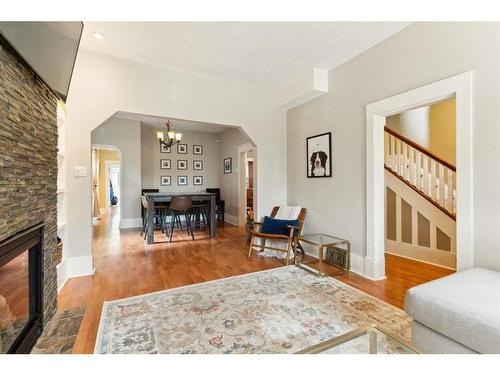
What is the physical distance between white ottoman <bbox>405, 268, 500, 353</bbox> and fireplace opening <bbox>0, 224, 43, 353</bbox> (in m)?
2.19

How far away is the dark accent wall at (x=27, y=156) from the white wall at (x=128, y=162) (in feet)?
13.1

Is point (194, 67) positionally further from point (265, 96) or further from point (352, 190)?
point (352, 190)

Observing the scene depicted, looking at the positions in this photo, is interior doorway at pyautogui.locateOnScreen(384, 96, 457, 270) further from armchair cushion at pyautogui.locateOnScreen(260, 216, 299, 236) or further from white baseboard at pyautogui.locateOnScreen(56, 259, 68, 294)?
white baseboard at pyautogui.locateOnScreen(56, 259, 68, 294)

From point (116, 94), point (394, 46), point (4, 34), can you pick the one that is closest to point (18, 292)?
point (4, 34)

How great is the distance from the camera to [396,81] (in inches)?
95.2

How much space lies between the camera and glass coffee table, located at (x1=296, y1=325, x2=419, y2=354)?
→ 3.33 feet

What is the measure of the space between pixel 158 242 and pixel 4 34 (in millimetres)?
3730

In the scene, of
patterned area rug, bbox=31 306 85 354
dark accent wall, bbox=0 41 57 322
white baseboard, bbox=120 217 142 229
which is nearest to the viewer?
dark accent wall, bbox=0 41 57 322

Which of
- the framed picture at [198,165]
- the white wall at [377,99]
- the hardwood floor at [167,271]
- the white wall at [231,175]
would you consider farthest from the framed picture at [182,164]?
the white wall at [377,99]

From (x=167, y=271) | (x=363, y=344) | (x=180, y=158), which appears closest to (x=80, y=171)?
(x=167, y=271)

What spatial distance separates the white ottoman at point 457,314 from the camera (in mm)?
1075

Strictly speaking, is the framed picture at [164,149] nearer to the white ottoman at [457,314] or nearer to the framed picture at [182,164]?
the framed picture at [182,164]

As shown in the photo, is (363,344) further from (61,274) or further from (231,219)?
(231,219)

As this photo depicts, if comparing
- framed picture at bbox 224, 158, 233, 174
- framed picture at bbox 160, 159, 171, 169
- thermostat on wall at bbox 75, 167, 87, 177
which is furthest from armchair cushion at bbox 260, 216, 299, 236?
framed picture at bbox 160, 159, 171, 169
